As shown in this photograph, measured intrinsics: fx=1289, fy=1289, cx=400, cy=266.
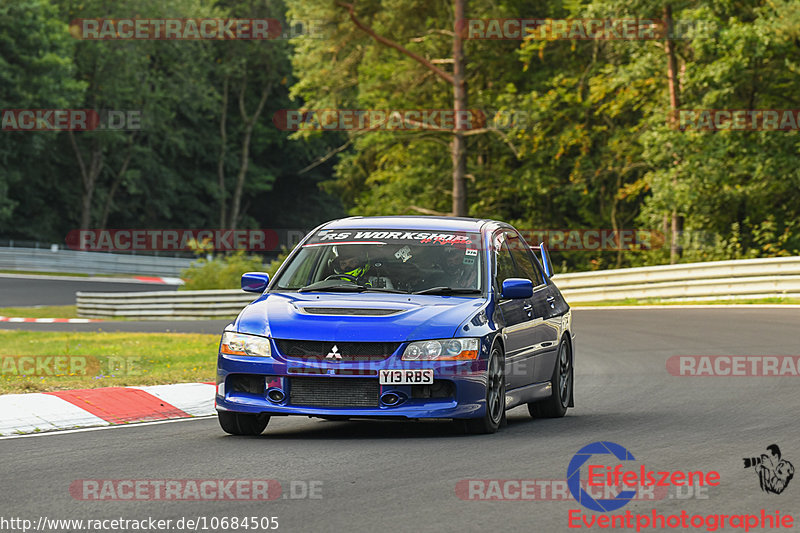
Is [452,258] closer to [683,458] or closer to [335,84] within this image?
[683,458]

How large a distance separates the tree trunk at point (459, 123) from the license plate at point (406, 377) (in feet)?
98.5

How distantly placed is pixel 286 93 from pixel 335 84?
118 feet

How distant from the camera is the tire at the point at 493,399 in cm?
922

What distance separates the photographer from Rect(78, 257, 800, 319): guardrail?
26328 millimetres

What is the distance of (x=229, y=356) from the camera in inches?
361

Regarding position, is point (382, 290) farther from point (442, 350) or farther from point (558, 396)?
point (558, 396)

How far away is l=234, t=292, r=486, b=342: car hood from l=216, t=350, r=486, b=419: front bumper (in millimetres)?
186
